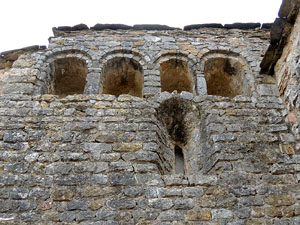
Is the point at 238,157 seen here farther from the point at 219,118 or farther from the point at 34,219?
the point at 34,219

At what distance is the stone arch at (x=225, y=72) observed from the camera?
18.2ft

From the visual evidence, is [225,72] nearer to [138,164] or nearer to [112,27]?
[112,27]

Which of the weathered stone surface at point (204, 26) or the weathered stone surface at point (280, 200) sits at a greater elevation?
the weathered stone surface at point (204, 26)

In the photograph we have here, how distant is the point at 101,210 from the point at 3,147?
1.71 m

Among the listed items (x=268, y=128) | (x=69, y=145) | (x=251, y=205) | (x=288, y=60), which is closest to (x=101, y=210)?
(x=69, y=145)

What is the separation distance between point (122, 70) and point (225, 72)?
2.17 meters

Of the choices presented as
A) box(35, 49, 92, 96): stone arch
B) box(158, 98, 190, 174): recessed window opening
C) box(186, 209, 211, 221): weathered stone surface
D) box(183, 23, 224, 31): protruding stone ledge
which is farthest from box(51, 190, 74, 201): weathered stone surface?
box(183, 23, 224, 31): protruding stone ledge

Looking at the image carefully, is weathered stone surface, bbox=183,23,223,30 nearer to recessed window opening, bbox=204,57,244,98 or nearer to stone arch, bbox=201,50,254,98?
stone arch, bbox=201,50,254,98

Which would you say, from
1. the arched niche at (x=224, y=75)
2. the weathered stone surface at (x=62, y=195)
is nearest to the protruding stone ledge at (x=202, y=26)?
the arched niche at (x=224, y=75)

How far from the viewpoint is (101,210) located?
3.30m

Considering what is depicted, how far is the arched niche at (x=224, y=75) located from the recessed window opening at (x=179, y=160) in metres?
1.85

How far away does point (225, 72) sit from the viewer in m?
5.83

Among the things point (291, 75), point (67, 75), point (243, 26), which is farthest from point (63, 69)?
point (291, 75)

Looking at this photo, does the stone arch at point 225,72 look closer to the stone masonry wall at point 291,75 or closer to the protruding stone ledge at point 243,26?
the stone masonry wall at point 291,75
